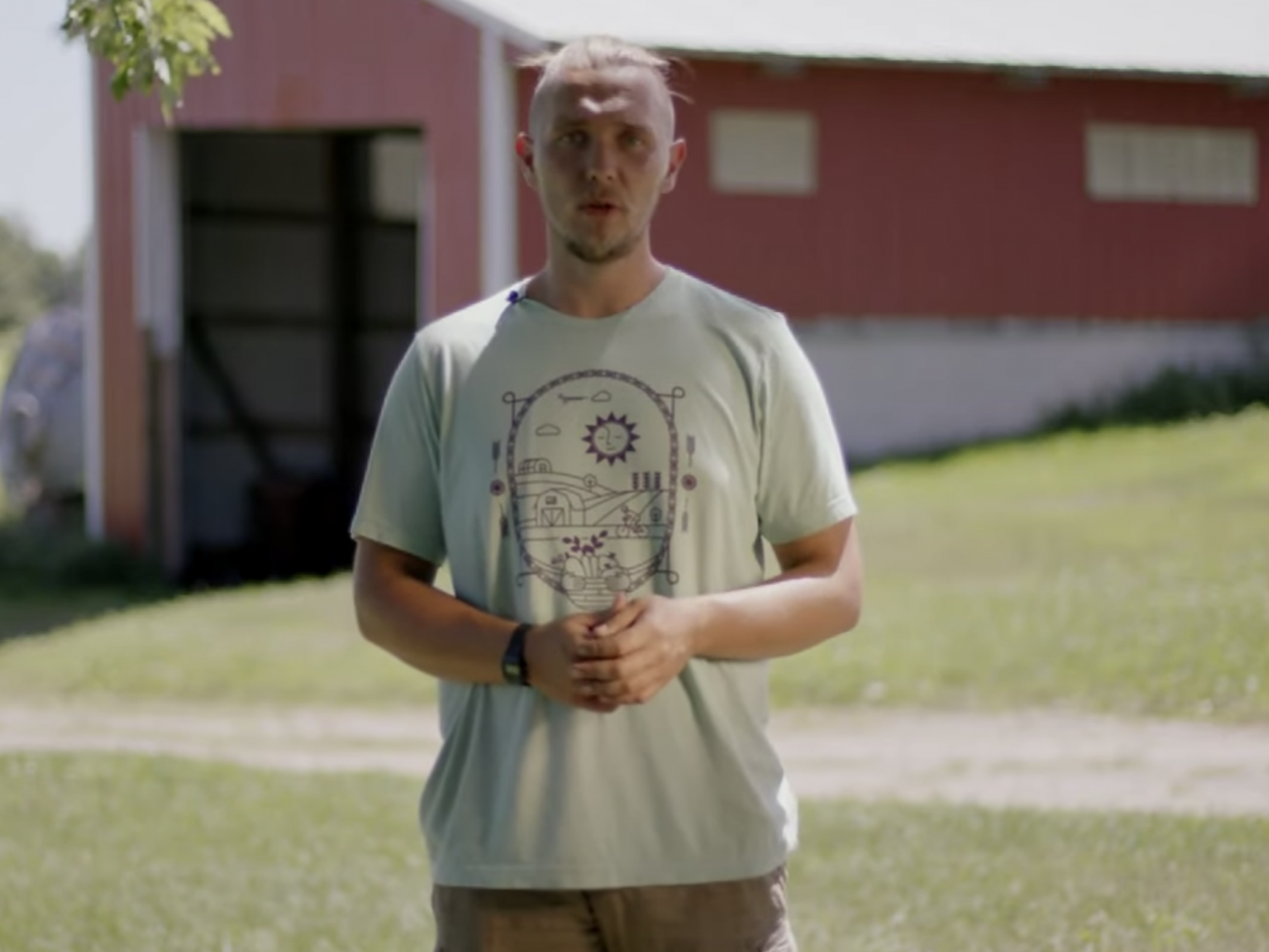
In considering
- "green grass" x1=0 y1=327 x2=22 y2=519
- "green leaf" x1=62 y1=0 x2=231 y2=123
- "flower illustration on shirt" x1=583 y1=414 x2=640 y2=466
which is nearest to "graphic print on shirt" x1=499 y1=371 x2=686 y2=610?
"flower illustration on shirt" x1=583 y1=414 x2=640 y2=466

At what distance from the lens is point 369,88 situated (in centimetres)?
1941

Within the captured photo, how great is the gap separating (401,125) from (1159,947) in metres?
14.0

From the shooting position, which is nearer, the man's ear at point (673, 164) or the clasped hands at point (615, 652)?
the clasped hands at point (615, 652)

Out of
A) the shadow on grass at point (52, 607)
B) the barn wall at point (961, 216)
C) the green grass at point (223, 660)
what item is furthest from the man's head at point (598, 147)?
the barn wall at point (961, 216)

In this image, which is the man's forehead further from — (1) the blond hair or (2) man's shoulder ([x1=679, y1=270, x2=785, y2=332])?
(2) man's shoulder ([x1=679, y1=270, x2=785, y2=332])

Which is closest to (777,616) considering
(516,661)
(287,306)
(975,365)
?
(516,661)

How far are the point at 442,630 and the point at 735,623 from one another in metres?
0.42

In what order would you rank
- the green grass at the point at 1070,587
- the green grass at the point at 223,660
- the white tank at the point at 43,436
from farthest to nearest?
the white tank at the point at 43,436 < the green grass at the point at 223,660 < the green grass at the point at 1070,587

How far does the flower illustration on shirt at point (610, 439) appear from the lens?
3.26m

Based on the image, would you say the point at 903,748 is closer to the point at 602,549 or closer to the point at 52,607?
the point at 602,549

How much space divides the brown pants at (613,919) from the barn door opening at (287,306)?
1970 cm

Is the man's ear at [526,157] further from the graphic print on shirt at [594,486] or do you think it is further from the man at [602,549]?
the graphic print on shirt at [594,486]

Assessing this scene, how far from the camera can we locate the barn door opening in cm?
2334

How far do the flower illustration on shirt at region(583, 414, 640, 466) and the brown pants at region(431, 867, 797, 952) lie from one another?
2.03 ft
